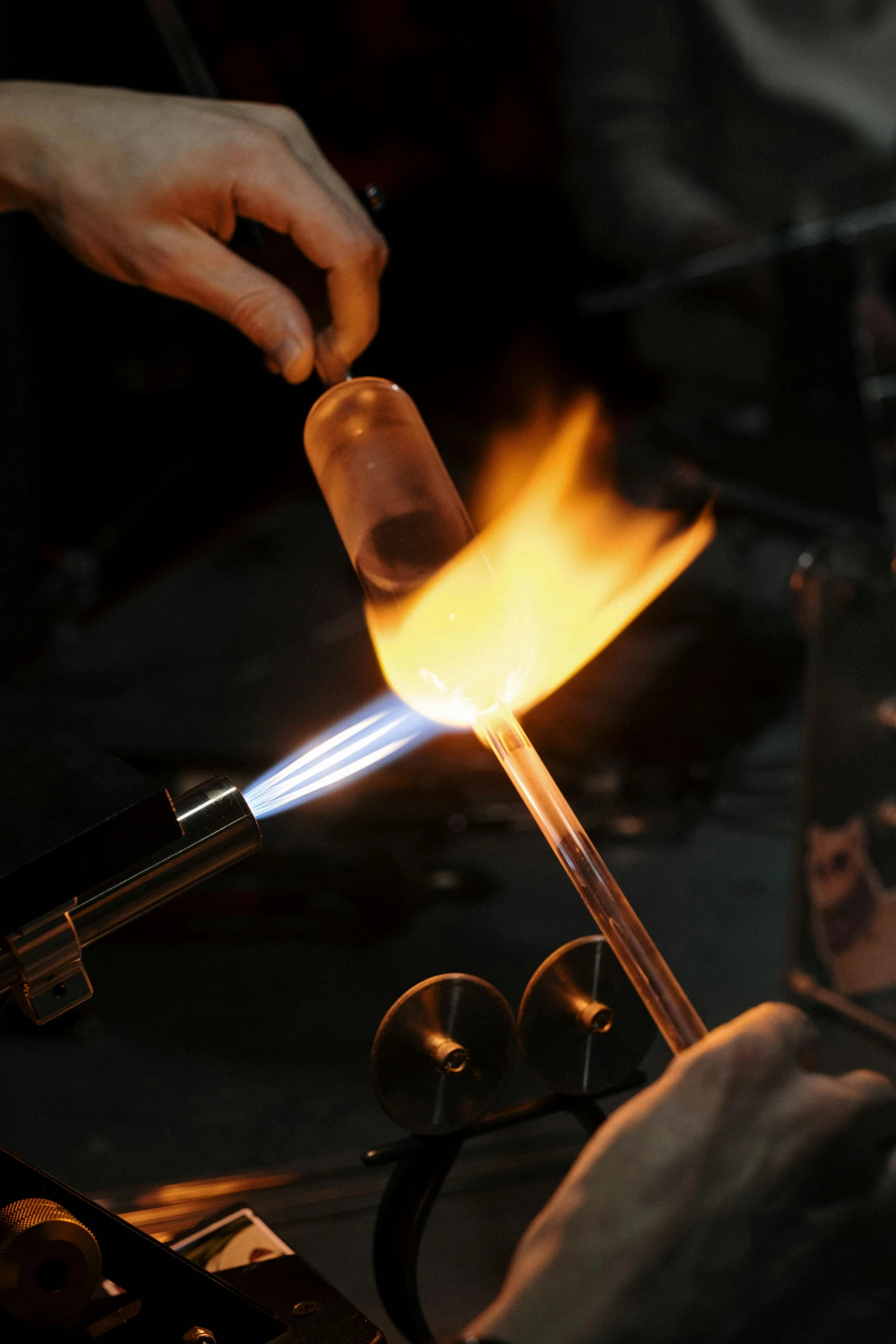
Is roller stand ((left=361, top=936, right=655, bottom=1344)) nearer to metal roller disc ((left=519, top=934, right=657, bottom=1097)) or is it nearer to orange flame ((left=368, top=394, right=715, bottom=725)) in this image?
metal roller disc ((left=519, top=934, right=657, bottom=1097))

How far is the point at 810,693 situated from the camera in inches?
36.3

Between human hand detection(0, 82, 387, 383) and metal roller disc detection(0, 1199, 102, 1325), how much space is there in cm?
41

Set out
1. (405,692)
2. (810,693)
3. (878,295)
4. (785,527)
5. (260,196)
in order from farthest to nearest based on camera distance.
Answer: (878,295) → (785,527) → (810,693) → (260,196) → (405,692)

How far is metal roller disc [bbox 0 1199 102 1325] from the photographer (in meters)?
0.38

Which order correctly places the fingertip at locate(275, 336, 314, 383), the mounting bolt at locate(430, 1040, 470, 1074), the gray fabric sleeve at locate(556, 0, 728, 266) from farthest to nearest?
1. the gray fabric sleeve at locate(556, 0, 728, 266)
2. the fingertip at locate(275, 336, 314, 383)
3. the mounting bolt at locate(430, 1040, 470, 1074)

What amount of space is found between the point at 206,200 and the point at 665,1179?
55 centimetres

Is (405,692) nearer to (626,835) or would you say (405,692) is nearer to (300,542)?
(626,835)

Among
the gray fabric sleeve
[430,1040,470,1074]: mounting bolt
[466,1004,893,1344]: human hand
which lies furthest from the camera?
the gray fabric sleeve

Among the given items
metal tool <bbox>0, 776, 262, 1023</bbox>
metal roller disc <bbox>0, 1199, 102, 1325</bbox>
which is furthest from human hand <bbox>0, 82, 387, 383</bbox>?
metal roller disc <bbox>0, 1199, 102, 1325</bbox>

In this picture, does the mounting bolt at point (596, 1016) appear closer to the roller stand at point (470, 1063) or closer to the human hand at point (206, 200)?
the roller stand at point (470, 1063)

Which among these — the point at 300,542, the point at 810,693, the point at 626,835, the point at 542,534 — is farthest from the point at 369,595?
the point at 300,542

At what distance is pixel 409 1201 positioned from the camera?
0.47 meters

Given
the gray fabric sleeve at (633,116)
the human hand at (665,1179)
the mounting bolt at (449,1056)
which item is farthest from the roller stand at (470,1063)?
the gray fabric sleeve at (633,116)

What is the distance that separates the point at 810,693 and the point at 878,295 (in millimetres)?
1114
